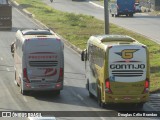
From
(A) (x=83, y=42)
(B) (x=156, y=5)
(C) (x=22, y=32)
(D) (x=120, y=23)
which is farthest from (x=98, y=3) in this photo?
(C) (x=22, y=32)

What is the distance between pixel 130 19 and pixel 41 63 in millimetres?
51048

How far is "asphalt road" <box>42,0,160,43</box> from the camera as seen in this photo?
6488 cm

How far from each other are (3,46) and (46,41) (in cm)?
2310

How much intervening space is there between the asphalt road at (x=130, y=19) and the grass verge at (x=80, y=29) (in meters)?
2.14

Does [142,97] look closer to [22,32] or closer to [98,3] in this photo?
[22,32]

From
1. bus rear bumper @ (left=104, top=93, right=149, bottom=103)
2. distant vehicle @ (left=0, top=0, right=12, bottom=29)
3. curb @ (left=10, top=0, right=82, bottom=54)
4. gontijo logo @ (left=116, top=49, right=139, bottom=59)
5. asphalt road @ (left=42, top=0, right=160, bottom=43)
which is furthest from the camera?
distant vehicle @ (left=0, top=0, right=12, bottom=29)

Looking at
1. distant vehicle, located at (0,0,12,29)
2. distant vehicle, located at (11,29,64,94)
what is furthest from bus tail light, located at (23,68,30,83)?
distant vehicle, located at (0,0,12,29)

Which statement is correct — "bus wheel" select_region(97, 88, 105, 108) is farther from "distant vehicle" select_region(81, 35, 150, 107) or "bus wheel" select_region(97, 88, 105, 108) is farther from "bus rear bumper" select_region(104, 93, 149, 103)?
"bus rear bumper" select_region(104, 93, 149, 103)

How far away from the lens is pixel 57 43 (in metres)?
32.1

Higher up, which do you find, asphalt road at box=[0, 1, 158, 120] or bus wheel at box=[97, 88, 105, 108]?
bus wheel at box=[97, 88, 105, 108]

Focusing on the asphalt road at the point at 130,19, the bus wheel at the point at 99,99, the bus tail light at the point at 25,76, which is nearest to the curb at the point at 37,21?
the asphalt road at the point at 130,19

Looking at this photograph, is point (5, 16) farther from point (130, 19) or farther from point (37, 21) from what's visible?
point (130, 19)

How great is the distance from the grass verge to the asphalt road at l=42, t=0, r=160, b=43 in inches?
84.3

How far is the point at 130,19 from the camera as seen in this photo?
8200 cm
